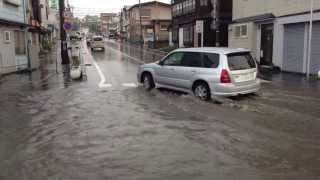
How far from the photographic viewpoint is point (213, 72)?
12344 millimetres

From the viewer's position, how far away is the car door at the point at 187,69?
13.1m

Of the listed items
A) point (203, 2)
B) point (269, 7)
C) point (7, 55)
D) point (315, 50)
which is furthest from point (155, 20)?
point (315, 50)

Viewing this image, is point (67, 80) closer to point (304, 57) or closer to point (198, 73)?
point (198, 73)

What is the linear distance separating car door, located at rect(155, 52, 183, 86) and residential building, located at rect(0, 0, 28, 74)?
Answer: 11575 mm

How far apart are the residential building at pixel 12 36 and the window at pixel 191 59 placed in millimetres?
12837

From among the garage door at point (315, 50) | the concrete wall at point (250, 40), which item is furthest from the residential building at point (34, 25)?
the garage door at point (315, 50)

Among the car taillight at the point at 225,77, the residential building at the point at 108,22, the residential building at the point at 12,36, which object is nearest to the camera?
the car taillight at the point at 225,77

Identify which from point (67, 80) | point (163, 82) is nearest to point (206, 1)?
point (67, 80)

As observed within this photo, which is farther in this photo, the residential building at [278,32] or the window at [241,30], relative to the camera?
the window at [241,30]

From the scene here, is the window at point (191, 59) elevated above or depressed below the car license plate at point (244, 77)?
above

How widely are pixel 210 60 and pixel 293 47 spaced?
→ 10889mm

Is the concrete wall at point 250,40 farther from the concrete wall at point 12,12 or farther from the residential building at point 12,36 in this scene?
the concrete wall at point 12,12

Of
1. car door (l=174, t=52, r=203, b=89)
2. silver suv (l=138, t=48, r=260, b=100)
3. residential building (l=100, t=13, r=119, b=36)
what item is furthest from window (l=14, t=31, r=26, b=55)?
residential building (l=100, t=13, r=119, b=36)

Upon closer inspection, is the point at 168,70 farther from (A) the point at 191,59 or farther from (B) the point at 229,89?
(B) the point at 229,89
